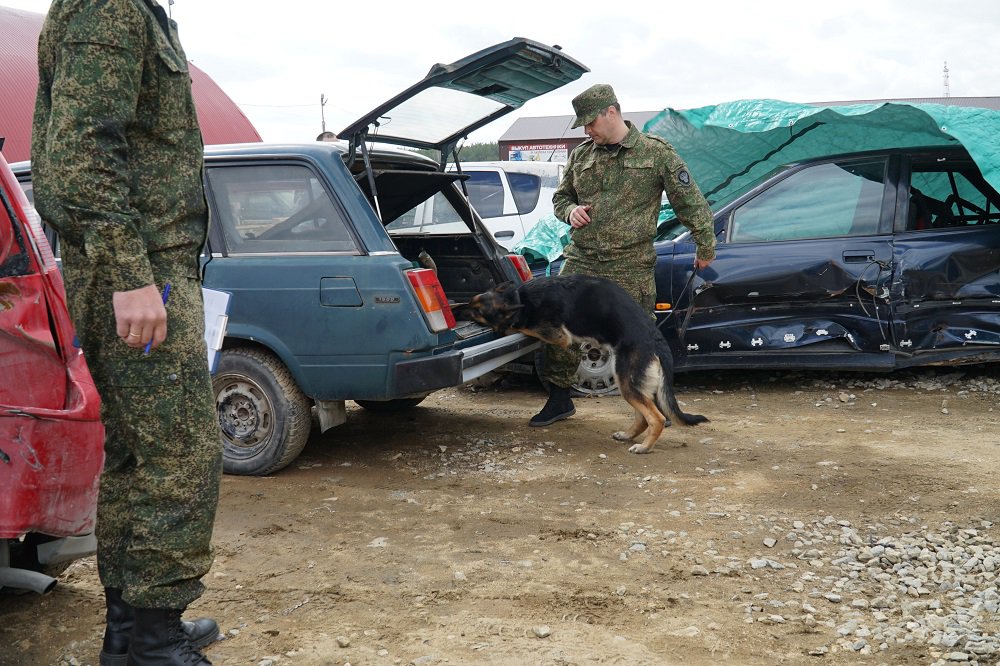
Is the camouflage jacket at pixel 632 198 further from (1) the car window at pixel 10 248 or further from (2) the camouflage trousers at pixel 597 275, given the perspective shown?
(1) the car window at pixel 10 248

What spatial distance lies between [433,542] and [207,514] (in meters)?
1.47

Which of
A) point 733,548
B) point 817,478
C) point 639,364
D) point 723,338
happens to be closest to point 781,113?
point 723,338

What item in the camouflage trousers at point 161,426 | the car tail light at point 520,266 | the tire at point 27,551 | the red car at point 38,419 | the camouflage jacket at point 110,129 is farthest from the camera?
the car tail light at point 520,266

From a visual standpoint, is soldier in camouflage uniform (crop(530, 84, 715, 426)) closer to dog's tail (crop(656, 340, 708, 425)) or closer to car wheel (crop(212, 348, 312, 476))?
dog's tail (crop(656, 340, 708, 425))

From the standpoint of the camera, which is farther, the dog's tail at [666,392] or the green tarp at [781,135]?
the green tarp at [781,135]

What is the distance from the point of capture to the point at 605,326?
199 inches

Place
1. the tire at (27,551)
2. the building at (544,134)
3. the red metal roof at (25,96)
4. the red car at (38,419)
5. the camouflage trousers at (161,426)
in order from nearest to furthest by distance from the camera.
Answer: the camouflage trousers at (161,426), the red car at (38,419), the tire at (27,551), the red metal roof at (25,96), the building at (544,134)

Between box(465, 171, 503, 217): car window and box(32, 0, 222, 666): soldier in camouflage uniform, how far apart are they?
7670mm

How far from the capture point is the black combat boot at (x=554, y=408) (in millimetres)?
5637

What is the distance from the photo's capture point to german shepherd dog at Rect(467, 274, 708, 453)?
4.98 m

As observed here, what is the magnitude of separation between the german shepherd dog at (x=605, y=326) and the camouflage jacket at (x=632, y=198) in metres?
0.36

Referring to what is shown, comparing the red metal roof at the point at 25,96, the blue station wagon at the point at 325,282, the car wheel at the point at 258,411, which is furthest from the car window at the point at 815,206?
the red metal roof at the point at 25,96

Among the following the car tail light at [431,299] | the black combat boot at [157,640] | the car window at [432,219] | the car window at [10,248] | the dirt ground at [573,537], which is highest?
the car window at [432,219]

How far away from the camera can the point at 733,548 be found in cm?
352
